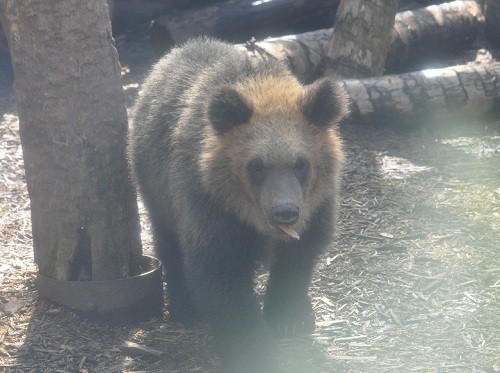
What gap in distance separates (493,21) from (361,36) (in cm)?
287

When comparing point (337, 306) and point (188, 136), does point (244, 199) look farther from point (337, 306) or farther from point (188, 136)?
point (337, 306)

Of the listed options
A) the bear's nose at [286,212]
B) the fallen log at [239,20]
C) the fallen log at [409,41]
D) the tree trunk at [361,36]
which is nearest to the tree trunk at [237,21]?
the fallen log at [239,20]

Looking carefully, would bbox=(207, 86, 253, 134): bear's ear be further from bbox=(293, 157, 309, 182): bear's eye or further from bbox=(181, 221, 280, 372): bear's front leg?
bbox=(181, 221, 280, 372): bear's front leg

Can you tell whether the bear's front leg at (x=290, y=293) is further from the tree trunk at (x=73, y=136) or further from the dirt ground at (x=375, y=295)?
the tree trunk at (x=73, y=136)

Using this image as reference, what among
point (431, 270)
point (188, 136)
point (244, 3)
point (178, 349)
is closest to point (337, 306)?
point (431, 270)

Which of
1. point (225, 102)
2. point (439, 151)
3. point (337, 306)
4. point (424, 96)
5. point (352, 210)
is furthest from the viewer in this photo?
point (424, 96)

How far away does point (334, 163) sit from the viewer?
4.88m

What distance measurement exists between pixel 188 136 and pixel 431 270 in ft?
6.86

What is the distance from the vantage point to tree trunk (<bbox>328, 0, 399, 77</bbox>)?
29.8ft

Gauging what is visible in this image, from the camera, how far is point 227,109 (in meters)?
4.57

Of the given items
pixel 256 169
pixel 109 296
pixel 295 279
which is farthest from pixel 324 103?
pixel 109 296

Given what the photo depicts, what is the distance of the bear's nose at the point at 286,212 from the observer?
425cm

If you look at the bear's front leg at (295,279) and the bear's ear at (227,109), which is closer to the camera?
the bear's ear at (227,109)

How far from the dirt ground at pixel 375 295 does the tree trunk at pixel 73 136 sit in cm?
45
